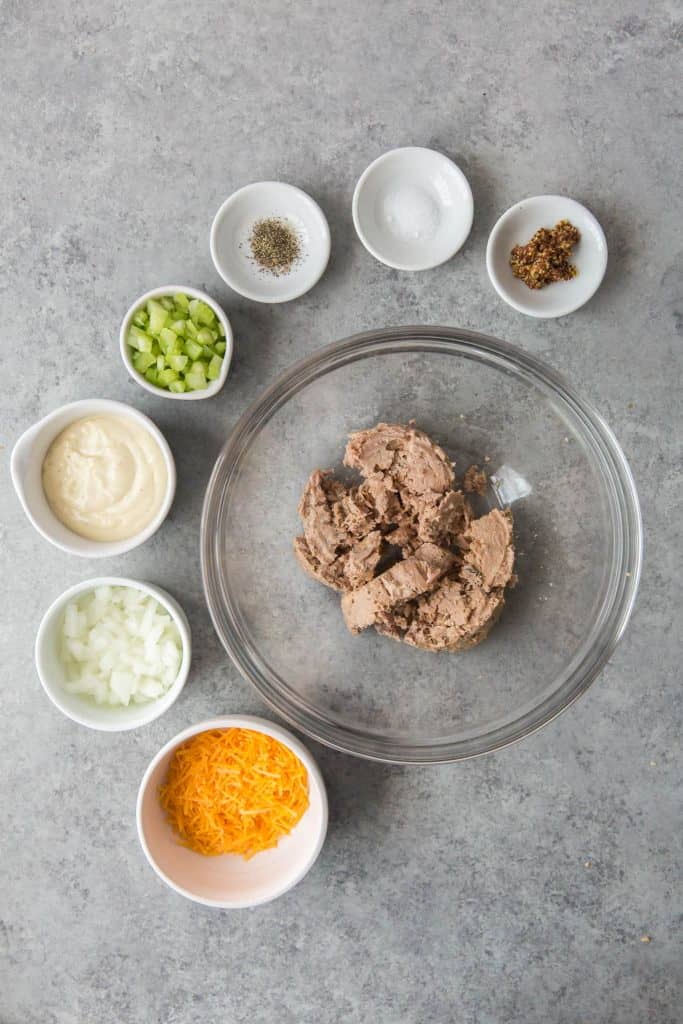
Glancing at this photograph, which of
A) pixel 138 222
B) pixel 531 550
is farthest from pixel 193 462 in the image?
pixel 531 550

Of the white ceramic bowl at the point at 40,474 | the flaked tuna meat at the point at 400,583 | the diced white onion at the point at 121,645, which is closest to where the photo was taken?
the flaked tuna meat at the point at 400,583

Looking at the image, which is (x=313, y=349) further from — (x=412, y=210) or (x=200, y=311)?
(x=412, y=210)

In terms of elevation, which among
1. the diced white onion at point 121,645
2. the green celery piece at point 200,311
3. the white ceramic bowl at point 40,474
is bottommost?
the diced white onion at point 121,645

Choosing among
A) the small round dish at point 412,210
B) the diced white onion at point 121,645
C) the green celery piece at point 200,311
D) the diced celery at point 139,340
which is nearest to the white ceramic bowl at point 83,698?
the diced white onion at point 121,645

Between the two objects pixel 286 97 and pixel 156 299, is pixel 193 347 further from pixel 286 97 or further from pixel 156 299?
pixel 286 97

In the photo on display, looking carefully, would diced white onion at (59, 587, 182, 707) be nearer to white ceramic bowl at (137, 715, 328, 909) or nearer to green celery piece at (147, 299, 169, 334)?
white ceramic bowl at (137, 715, 328, 909)

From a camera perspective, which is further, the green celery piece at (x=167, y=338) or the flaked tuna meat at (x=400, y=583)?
the green celery piece at (x=167, y=338)

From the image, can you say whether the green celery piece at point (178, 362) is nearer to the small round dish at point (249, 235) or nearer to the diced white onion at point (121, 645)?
the small round dish at point (249, 235)

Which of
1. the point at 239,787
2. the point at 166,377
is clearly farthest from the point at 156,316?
the point at 239,787
